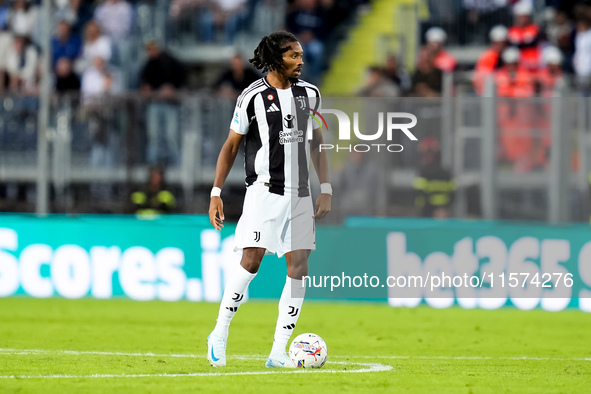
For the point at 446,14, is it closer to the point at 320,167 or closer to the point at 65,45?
the point at 65,45

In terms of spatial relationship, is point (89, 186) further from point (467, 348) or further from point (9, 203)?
point (467, 348)

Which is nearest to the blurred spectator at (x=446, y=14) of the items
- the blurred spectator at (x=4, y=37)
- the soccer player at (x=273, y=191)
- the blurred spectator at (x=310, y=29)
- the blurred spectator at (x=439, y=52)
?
the blurred spectator at (x=439, y=52)

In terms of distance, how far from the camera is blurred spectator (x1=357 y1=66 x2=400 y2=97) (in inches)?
560

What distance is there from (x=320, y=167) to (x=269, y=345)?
2384 mm

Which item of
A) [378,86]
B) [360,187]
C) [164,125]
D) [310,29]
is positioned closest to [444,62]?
[378,86]

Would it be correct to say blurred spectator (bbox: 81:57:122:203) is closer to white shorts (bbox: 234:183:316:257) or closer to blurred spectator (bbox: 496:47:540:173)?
blurred spectator (bbox: 496:47:540:173)

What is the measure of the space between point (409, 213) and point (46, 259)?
4.38m

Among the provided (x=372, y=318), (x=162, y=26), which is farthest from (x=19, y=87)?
(x=372, y=318)

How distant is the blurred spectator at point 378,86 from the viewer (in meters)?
14.2

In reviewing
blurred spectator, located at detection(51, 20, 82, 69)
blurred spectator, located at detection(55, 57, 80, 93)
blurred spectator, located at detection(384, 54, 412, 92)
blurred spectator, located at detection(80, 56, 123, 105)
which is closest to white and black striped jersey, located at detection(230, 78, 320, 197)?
blurred spectator, located at detection(384, 54, 412, 92)

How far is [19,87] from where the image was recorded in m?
16.3

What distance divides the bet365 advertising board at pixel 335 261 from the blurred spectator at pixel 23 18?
5.04 meters

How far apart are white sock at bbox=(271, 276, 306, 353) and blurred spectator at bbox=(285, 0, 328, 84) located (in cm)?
1032

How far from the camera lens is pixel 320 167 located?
7273 mm
